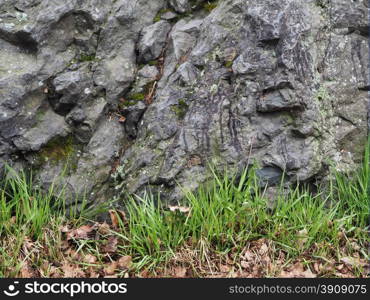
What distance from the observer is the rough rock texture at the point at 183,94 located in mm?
4160

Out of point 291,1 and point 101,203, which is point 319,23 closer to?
point 291,1

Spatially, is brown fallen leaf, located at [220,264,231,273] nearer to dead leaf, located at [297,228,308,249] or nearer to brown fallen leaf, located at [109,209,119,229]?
dead leaf, located at [297,228,308,249]

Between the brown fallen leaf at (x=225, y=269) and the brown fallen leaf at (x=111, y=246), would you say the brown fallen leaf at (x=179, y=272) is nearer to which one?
the brown fallen leaf at (x=225, y=269)

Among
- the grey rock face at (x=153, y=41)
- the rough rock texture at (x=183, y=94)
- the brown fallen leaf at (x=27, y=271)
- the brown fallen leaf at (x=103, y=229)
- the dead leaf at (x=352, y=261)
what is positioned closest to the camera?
the brown fallen leaf at (x=27, y=271)

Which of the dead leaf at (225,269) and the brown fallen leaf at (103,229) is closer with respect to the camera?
the dead leaf at (225,269)

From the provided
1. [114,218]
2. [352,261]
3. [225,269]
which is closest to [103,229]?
[114,218]

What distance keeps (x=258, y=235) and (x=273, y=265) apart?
28 centimetres

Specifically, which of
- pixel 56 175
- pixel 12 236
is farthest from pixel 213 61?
pixel 12 236

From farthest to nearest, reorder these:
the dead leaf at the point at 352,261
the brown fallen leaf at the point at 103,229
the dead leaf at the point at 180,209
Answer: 1. the brown fallen leaf at the point at 103,229
2. the dead leaf at the point at 180,209
3. the dead leaf at the point at 352,261

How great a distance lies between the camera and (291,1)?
4266 millimetres

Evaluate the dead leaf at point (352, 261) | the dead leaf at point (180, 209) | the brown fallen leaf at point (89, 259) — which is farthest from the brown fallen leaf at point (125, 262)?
the dead leaf at point (352, 261)

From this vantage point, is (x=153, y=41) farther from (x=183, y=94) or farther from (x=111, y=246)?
(x=111, y=246)

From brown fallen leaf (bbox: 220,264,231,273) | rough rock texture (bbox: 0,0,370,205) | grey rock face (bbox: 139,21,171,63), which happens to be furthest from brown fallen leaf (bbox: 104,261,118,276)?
grey rock face (bbox: 139,21,171,63)

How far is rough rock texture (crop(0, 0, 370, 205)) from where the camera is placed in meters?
4.16
